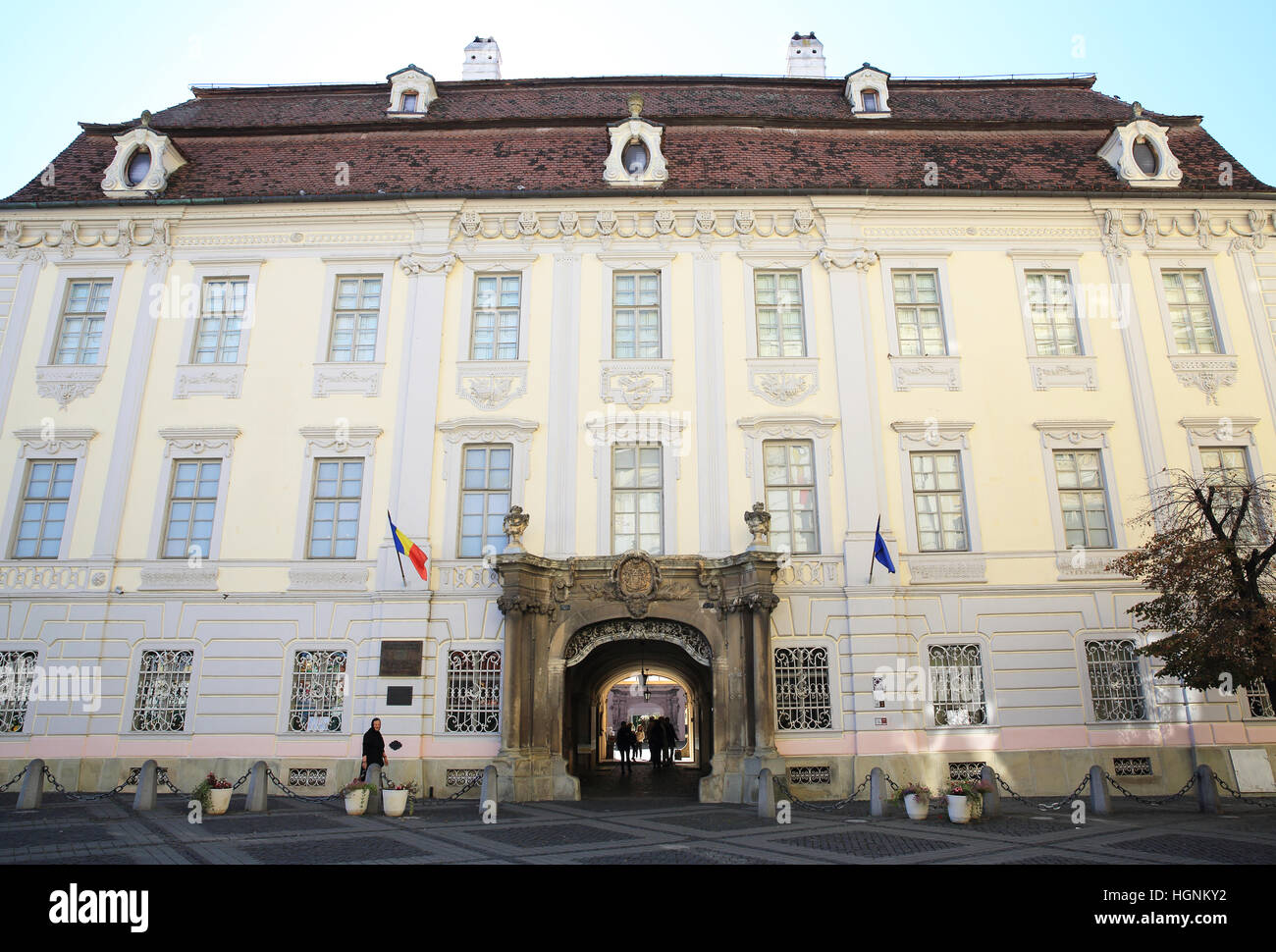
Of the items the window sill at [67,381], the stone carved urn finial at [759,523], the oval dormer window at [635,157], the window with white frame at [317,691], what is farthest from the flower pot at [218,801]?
the oval dormer window at [635,157]

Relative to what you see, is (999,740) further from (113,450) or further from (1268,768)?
(113,450)

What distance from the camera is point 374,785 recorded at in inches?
561

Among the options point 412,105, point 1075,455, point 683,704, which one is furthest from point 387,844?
point 683,704

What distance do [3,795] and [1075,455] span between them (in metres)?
22.5

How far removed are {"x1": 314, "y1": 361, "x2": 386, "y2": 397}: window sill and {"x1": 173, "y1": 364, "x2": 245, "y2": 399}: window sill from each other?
5.90 ft

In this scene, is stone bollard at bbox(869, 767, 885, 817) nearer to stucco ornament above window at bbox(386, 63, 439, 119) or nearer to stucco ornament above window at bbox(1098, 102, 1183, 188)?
stucco ornament above window at bbox(1098, 102, 1183, 188)

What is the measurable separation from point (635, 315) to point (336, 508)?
786 centimetres

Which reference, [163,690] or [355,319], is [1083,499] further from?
[163,690]

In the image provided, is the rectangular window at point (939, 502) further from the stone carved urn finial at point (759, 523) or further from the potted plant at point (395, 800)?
the potted plant at point (395, 800)

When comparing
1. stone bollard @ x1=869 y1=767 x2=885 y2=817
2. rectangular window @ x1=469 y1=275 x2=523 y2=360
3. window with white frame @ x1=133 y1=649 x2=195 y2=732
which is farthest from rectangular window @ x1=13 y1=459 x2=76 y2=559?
stone bollard @ x1=869 y1=767 x2=885 y2=817

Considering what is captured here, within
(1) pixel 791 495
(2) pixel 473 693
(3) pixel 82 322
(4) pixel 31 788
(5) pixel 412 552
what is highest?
(3) pixel 82 322

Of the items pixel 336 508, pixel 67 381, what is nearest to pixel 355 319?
pixel 336 508

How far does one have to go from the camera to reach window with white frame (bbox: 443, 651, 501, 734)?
16672 millimetres

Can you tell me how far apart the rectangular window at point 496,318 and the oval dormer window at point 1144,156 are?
49.7ft
